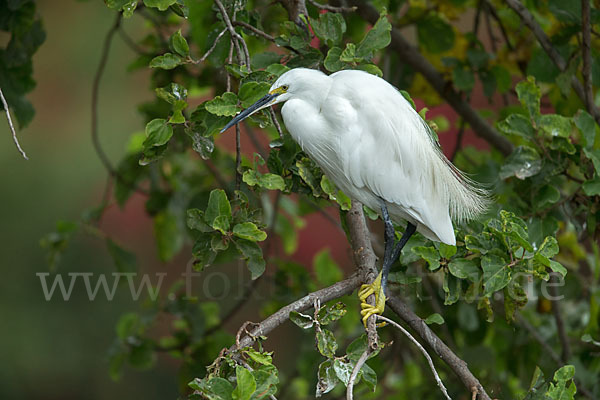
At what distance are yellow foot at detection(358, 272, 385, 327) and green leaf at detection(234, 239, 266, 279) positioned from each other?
0.57 feet

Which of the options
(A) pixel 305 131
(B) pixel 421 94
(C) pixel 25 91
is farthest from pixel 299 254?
(A) pixel 305 131

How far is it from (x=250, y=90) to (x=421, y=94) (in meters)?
0.98

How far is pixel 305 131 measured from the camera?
107 centimetres

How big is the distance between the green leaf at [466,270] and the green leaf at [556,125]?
334 mm

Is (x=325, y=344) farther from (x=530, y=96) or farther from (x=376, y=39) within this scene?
(x=530, y=96)

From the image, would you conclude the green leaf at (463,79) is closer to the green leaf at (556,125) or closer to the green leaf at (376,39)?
the green leaf at (556,125)

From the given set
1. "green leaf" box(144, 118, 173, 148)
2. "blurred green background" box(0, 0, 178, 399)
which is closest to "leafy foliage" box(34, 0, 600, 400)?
"green leaf" box(144, 118, 173, 148)

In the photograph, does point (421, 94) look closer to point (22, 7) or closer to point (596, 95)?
point (596, 95)

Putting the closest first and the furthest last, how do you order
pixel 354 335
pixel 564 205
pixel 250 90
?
1. pixel 250 90
2. pixel 564 205
3. pixel 354 335

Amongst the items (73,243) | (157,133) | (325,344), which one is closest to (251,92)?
(157,133)

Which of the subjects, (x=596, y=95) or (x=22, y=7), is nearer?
(x=22, y=7)

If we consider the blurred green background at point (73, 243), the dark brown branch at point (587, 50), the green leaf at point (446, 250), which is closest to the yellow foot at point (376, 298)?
the green leaf at point (446, 250)

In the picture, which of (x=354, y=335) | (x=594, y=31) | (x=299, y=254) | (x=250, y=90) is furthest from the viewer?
(x=299, y=254)

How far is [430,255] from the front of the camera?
3.51ft
